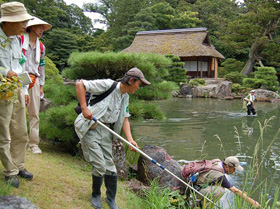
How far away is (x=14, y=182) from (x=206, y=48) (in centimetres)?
2560

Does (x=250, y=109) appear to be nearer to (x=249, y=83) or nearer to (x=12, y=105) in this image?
(x=249, y=83)

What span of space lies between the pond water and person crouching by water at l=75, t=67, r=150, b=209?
2247 millimetres

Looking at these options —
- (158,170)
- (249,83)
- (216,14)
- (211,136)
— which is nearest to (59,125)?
(158,170)

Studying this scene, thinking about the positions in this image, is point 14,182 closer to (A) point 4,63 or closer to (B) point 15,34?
(A) point 4,63

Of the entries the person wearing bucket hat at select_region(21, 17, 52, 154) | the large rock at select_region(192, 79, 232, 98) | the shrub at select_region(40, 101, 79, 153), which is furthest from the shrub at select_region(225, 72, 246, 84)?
the person wearing bucket hat at select_region(21, 17, 52, 154)

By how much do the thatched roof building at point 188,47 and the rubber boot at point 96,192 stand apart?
23962 mm

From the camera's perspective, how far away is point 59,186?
10.7 ft

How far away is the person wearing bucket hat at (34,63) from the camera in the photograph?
3.87 m

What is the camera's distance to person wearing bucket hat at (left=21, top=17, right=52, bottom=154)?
387cm

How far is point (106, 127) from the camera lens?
2.94 meters

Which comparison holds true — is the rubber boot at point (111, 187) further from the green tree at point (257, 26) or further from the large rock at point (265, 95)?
the green tree at point (257, 26)

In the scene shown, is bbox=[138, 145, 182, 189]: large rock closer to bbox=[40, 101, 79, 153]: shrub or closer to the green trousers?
bbox=[40, 101, 79, 153]: shrub

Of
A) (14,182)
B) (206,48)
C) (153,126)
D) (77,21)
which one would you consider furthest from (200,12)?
(14,182)

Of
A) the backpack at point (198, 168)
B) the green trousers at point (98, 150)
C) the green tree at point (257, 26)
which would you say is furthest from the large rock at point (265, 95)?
the green trousers at point (98, 150)
